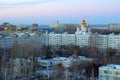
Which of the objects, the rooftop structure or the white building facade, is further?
the white building facade

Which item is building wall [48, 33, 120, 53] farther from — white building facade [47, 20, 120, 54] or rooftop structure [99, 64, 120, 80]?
rooftop structure [99, 64, 120, 80]

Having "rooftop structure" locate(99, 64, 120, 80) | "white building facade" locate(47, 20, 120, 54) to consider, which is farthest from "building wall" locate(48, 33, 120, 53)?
"rooftop structure" locate(99, 64, 120, 80)

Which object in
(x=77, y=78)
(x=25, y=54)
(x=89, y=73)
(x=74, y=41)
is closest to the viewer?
(x=77, y=78)

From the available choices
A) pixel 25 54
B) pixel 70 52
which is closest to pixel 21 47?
pixel 25 54

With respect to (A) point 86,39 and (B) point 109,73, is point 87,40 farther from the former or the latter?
(B) point 109,73

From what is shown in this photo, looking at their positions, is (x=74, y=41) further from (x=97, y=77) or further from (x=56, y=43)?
(x=97, y=77)

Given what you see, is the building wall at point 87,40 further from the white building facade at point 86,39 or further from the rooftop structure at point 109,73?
the rooftop structure at point 109,73

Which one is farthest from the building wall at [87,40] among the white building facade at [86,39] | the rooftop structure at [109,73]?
the rooftop structure at [109,73]

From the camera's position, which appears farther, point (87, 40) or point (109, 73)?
point (87, 40)

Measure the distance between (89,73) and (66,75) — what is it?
2.28ft

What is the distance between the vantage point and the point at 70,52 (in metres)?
9.73

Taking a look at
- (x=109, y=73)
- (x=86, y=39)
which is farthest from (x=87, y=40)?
(x=109, y=73)

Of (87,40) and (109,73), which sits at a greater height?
(87,40)

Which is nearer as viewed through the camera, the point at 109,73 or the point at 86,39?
the point at 109,73
